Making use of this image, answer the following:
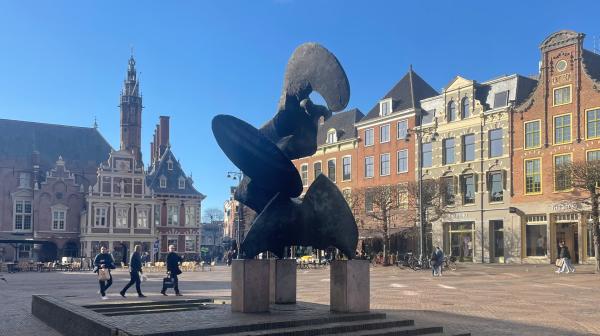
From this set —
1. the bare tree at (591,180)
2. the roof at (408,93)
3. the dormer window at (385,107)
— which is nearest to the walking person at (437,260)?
Result: the bare tree at (591,180)

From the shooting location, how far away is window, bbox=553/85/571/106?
130 ft

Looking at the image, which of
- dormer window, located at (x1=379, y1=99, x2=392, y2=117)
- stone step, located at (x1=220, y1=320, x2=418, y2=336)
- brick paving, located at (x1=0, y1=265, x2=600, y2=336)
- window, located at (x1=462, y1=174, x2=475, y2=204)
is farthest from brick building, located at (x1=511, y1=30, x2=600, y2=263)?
stone step, located at (x1=220, y1=320, x2=418, y2=336)

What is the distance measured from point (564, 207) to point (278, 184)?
31995 millimetres

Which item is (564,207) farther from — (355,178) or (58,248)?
(58,248)

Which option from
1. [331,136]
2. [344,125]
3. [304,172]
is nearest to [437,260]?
[331,136]

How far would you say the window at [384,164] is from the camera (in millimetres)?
52312

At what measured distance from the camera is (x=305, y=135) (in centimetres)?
1260

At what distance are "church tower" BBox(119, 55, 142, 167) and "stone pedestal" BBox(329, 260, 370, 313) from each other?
6287cm

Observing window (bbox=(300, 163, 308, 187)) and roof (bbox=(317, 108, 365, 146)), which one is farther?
window (bbox=(300, 163, 308, 187))

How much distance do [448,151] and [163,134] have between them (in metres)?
41.0

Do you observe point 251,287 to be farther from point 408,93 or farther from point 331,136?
point 331,136

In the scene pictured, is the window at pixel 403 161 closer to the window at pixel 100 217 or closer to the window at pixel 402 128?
the window at pixel 402 128

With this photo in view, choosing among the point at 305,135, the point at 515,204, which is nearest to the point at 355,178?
the point at 515,204

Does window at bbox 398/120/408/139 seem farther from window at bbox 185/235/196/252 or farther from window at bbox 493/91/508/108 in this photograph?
window at bbox 185/235/196/252
